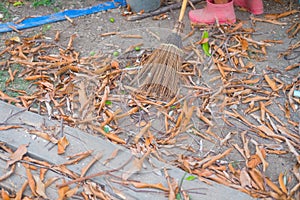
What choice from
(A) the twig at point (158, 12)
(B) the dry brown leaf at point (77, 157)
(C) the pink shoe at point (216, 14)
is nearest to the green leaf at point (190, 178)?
(B) the dry brown leaf at point (77, 157)

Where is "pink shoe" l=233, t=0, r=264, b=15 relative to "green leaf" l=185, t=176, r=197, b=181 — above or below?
above

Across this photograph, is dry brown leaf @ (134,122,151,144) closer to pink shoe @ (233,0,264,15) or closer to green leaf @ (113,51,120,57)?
green leaf @ (113,51,120,57)

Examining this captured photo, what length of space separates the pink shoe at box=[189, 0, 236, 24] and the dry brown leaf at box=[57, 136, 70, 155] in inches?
44.9

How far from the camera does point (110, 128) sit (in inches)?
84.5

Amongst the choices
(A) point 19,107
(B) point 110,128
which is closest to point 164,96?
(B) point 110,128

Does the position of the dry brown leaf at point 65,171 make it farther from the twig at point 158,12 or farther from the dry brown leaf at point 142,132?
the twig at point 158,12

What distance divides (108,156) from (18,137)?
1.32 feet

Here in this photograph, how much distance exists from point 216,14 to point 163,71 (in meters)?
0.63

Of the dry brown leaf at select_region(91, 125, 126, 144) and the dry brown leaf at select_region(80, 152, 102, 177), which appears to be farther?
the dry brown leaf at select_region(91, 125, 126, 144)

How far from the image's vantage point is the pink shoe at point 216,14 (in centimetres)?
272

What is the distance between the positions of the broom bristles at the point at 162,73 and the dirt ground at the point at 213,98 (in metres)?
0.05

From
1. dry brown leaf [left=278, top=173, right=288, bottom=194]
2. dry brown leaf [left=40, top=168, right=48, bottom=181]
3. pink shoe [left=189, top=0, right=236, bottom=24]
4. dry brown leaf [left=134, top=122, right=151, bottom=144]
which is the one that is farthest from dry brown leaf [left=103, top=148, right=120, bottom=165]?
pink shoe [left=189, top=0, right=236, bottom=24]

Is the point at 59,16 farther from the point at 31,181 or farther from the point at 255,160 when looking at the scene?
the point at 255,160

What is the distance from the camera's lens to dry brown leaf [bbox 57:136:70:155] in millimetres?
1984
